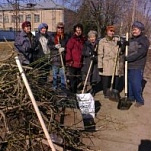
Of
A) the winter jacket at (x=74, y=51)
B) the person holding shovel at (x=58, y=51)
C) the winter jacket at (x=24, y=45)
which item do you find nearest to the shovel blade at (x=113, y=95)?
the winter jacket at (x=74, y=51)

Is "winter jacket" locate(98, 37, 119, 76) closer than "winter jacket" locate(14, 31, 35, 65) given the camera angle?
No

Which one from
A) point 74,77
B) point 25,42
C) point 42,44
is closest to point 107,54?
point 74,77

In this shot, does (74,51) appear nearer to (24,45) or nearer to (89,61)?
(89,61)

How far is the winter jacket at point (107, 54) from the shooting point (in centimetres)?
739

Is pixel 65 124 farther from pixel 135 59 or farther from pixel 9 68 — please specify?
pixel 135 59

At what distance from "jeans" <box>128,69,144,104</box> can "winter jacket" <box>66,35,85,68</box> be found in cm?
116

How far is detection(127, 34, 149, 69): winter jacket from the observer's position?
6855 mm

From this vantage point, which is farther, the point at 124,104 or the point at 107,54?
the point at 107,54

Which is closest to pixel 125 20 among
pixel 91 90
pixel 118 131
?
pixel 91 90

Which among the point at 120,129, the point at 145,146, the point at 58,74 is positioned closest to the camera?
the point at 145,146

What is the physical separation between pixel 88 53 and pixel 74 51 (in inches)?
12.5

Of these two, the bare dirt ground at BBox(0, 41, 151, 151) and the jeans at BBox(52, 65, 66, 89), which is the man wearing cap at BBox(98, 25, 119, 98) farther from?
the jeans at BBox(52, 65, 66, 89)

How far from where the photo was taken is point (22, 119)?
420 cm

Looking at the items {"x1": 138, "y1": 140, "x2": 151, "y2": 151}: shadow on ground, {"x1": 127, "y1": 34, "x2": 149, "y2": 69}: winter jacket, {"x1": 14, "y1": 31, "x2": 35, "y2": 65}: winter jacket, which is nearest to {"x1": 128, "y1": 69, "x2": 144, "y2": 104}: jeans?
{"x1": 127, "y1": 34, "x2": 149, "y2": 69}: winter jacket
